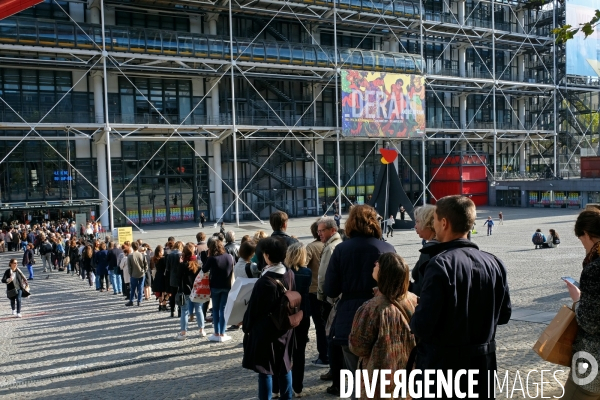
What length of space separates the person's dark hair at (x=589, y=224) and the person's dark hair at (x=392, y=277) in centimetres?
121

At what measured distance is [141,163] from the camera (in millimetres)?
31484

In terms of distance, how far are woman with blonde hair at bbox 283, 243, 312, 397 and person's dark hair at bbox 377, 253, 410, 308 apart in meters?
2.08

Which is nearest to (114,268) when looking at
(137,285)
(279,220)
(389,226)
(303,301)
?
(137,285)

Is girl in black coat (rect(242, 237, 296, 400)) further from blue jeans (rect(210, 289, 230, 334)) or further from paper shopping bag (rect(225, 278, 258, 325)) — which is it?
blue jeans (rect(210, 289, 230, 334))

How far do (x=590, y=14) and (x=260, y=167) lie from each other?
28.7 m

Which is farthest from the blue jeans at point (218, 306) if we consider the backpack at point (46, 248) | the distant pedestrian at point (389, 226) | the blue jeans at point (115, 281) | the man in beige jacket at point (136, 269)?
the distant pedestrian at point (389, 226)

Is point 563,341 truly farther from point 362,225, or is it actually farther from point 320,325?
point 320,325

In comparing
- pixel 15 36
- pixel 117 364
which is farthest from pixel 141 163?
pixel 117 364

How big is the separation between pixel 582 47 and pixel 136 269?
138 ft

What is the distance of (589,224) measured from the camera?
3795 mm

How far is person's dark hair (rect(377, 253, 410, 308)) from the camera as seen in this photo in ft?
12.1

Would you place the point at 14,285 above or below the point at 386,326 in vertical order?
below

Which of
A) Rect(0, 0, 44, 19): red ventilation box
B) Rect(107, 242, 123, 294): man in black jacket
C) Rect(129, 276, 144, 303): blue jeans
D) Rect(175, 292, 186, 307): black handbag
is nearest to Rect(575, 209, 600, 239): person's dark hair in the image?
Rect(175, 292, 186, 307): black handbag

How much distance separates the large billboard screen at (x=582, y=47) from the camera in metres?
42.8
